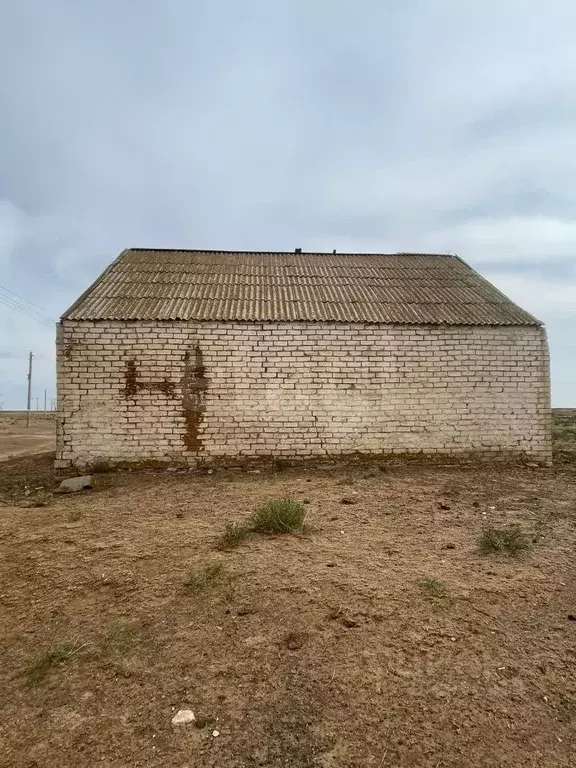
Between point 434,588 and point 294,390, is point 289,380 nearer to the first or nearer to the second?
point 294,390

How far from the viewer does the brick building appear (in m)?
7.96

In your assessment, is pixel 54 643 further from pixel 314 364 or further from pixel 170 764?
pixel 314 364

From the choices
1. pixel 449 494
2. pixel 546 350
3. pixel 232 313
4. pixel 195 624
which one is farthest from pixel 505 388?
pixel 195 624

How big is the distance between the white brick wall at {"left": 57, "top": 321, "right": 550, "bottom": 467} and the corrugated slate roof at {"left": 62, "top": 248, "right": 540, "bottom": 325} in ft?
1.07

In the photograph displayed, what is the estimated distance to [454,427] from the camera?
839 centimetres

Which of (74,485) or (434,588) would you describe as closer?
(434,588)

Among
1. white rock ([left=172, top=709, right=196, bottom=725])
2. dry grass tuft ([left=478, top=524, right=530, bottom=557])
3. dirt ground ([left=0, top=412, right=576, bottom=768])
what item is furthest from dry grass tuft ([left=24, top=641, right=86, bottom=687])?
dry grass tuft ([left=478, top=524, right=530, bottom=557])

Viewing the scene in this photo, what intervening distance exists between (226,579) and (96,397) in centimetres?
510

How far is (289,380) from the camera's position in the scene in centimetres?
826

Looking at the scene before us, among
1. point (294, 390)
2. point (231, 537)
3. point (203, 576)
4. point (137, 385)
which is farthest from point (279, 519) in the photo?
point (137, 385)

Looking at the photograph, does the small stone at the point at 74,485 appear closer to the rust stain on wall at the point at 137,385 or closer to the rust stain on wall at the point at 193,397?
the rust stain on wall at the point at 137,385

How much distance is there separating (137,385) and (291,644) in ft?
19.2

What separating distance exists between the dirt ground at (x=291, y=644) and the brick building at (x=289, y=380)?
2569mm

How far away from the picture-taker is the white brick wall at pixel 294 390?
313 inches
